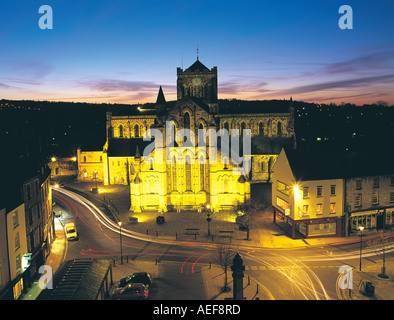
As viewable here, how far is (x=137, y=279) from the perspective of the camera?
2766 centimetres

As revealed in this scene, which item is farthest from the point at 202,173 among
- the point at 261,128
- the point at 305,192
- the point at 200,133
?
the point at 261,128

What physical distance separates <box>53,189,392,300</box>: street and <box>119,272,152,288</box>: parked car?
31.6 inches

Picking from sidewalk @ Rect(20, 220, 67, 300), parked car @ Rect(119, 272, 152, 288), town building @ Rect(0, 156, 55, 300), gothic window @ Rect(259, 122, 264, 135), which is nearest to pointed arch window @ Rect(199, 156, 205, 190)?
sidewalk @ Rect(20, 220, 67, 300)

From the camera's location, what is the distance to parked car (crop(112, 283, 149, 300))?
81.2 ft

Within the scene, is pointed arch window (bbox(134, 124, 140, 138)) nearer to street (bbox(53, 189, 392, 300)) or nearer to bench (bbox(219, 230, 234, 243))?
street (bbox(53, 189, 392, 300))

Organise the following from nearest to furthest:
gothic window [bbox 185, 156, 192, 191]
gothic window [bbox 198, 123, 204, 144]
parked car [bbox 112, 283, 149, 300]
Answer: parked car [bbox 112, 283, 149, 300] < gothic window [bbox 185, 156, 192, 191] < gothic window [bbox 198, 123, 204, 144]

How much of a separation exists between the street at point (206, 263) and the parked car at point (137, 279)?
2.63 feet

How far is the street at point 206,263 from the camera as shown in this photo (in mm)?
26641

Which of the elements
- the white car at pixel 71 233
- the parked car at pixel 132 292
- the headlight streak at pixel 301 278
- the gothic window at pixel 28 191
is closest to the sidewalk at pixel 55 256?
the white car at pixel 71 233

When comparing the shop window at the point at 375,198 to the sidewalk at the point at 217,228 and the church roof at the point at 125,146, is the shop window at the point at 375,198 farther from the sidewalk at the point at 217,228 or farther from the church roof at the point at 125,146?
the church roof at the point at 125,146

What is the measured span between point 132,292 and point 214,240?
15770 mm

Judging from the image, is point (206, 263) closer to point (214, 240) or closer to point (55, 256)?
point (214, 240)

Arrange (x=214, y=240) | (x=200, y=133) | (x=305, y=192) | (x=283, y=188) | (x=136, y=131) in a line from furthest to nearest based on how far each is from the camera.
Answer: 1. (x=136, y=131)
2. (x=200, y=133)
3. (x=283, y=188)
4. (x=214, y=240)
5. (x=305, y=192)
